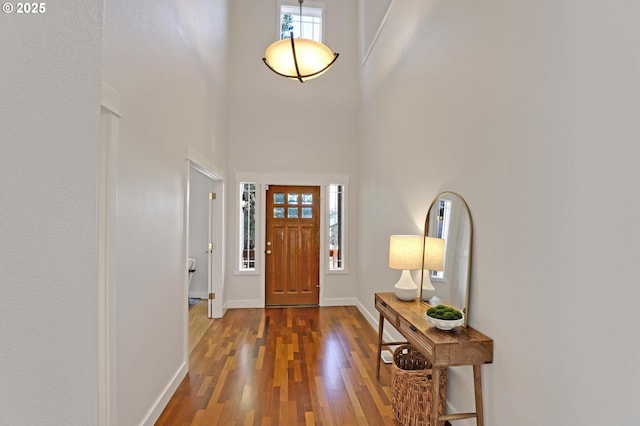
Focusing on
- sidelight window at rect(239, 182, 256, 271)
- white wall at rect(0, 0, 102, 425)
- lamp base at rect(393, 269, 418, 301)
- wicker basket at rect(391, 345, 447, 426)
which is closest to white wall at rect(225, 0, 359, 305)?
sidelight window at rect(239, 182, 256, 271)

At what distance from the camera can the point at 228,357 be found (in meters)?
3.48

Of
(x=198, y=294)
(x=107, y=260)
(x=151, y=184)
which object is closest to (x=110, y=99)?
(x=151, y=184)

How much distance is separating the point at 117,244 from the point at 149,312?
69 centimetres

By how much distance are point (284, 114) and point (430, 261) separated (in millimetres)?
3796

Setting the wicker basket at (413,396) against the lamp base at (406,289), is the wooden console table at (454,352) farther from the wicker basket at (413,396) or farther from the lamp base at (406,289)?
the lamp base at (406,289)

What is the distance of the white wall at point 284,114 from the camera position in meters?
5.42

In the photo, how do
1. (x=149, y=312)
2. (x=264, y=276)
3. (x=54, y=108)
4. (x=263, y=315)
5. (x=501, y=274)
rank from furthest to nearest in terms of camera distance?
(x=264, y=276)
(x=263, y=315)
(x=149, y=312)
(x=501, y=274)
(x=54, y=108)

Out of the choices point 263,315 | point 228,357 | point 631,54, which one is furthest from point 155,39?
point 263,315

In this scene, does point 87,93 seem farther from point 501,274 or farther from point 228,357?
point 228,357

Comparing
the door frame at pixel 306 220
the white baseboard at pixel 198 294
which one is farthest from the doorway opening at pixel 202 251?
the door frame at pixel 306 220

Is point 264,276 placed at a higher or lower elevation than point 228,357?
higher

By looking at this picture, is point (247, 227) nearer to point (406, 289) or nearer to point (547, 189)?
point (406, 289)

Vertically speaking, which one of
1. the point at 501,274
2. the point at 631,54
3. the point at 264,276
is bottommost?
the point at 264,276

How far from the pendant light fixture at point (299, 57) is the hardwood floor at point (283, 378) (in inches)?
112
